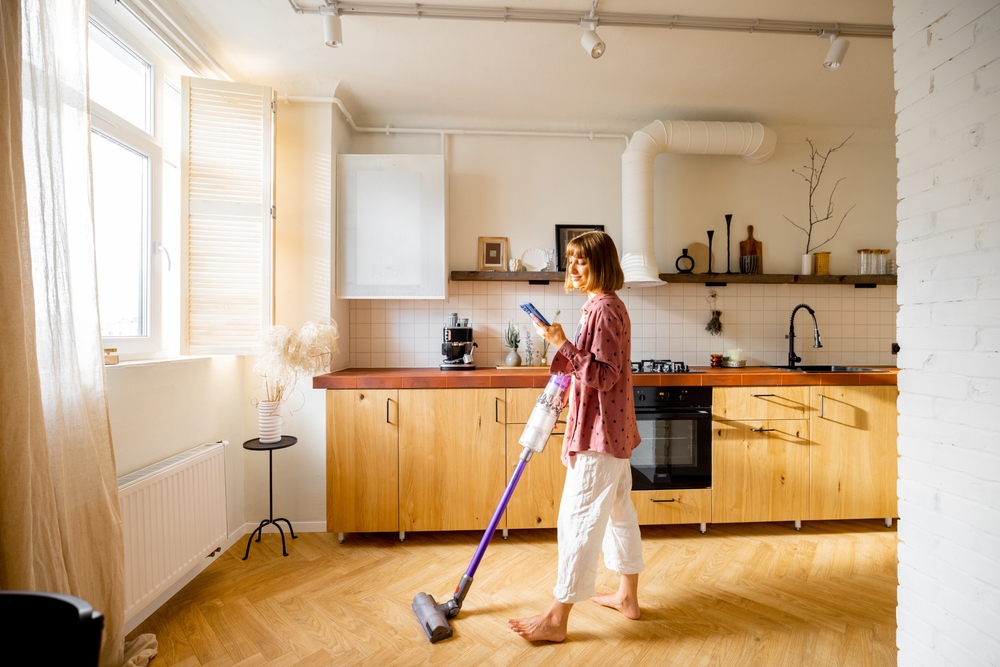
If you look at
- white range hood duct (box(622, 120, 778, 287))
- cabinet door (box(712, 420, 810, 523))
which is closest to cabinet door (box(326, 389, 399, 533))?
white range hood duct (box(622, 120, 778, 287))

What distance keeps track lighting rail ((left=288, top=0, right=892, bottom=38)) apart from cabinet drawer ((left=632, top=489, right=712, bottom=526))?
2.28 m

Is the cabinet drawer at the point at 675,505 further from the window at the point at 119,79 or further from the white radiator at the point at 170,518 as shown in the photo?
the window at the point at 119,79

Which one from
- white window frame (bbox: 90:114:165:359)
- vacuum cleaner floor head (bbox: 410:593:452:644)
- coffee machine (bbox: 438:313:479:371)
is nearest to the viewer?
vacuum cleaner floor head (bbox: 410:593:452:644)

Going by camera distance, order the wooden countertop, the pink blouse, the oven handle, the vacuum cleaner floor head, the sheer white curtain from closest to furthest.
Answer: the sheer white curtain, the pink blouse, the vacuum cleaner floor head, the wooden countertop, the oven handle

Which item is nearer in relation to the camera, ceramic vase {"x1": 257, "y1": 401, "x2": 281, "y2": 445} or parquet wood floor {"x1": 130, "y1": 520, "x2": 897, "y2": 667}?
parquet wood floor {"x1": 130, "y1": 520, "x2": 897, "y2": 667}

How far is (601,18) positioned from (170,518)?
2.72 metres

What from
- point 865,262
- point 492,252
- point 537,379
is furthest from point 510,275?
point 865,262

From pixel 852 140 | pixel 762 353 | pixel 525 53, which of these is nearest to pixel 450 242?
pixel 525 53

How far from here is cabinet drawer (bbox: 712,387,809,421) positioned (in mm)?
2619

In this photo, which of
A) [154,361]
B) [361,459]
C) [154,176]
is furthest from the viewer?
[361,459]

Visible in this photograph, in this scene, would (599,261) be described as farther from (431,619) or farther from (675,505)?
(675,505)

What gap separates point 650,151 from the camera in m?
2.92

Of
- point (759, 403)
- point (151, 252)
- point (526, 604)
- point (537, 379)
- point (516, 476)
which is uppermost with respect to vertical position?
point (151, 252)

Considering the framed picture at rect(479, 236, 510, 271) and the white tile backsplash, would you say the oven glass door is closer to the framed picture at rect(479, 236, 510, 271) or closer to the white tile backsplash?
the white tile backsplash
